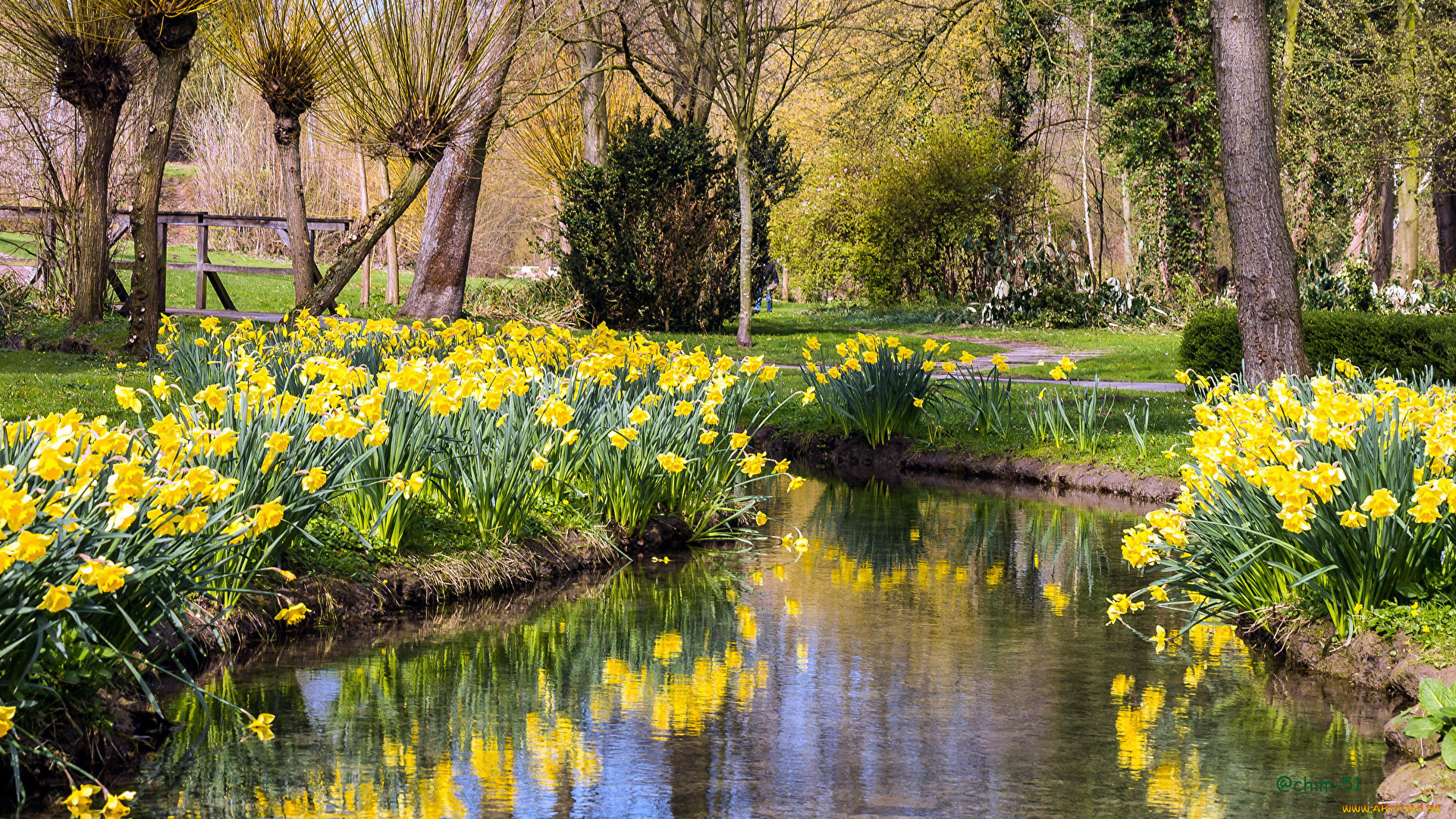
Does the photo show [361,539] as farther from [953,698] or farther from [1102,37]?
[1102,37]

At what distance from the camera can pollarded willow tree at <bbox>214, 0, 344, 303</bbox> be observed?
11.8 metres

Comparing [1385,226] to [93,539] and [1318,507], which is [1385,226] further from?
[93,539]

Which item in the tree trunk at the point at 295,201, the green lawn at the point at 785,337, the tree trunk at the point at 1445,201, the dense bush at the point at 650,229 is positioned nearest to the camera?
the tree trunk at the point at 295,201

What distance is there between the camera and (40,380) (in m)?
11.0

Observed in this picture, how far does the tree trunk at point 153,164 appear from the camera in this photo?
467 inches

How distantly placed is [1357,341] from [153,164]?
448 inches

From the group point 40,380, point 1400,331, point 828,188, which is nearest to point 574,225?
point 40,380

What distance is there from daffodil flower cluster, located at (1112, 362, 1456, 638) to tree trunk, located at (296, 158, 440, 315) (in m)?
8.86

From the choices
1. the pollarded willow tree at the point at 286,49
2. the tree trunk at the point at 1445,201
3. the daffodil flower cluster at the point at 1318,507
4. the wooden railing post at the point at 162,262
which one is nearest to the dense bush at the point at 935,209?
the tree trunk at the point at 1445,201

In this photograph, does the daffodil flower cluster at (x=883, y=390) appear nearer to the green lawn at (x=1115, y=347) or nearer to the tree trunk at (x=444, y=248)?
the green lawn at (x=1115, y=347)

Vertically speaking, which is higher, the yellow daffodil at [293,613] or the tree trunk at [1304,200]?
the tree trunk at [1304,200]

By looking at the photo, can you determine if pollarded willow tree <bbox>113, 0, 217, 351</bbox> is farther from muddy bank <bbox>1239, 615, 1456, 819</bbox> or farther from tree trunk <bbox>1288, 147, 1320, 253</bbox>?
tree trunk <bbox>1288, 147, 1320, 253</bbox>

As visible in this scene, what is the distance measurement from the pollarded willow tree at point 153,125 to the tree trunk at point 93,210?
234cm

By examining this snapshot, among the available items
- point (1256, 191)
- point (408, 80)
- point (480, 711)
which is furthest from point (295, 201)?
point (480, 711)
